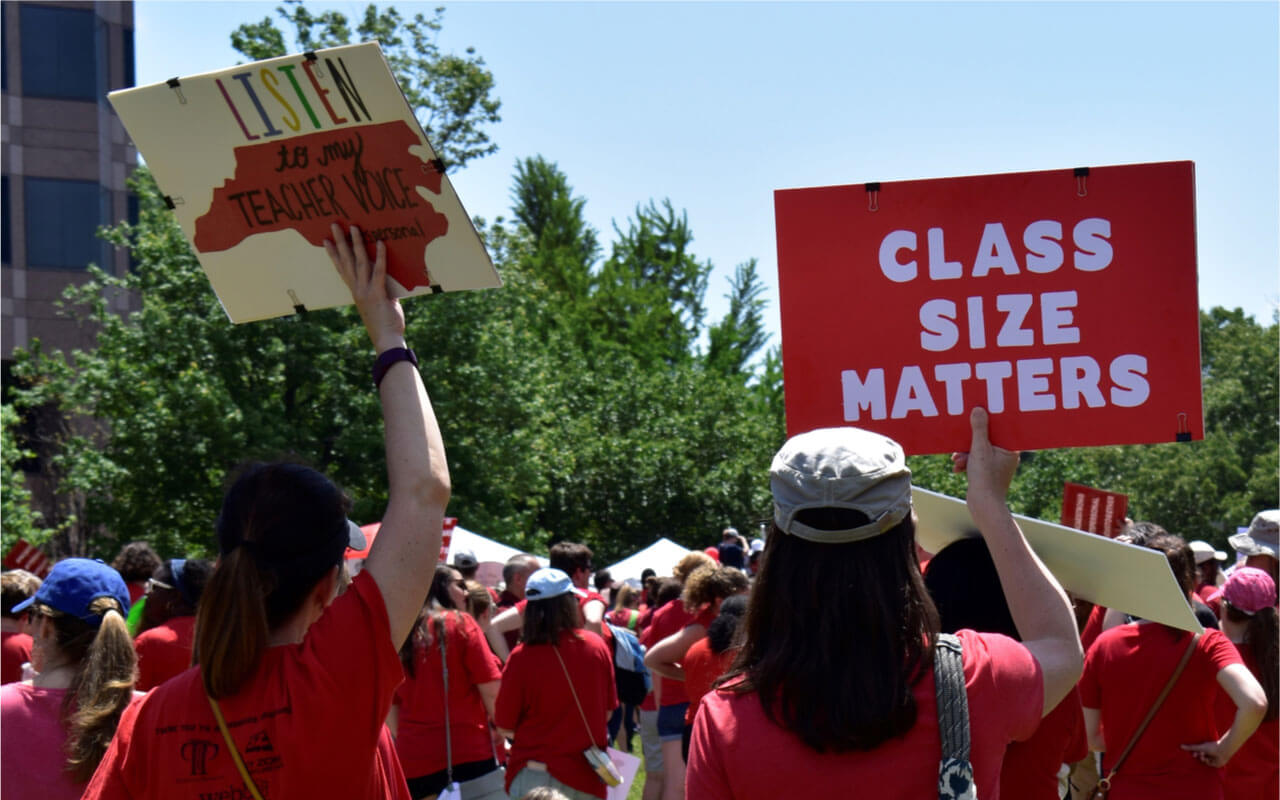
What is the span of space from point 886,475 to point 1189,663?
3.61 m

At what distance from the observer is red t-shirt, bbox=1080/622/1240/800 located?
513 cm

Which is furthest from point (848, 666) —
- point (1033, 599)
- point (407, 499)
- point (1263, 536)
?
point (1263, 536)

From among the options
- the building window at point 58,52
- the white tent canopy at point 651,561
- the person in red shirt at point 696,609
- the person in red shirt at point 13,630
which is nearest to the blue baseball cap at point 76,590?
the person in red shirt at point 13,630

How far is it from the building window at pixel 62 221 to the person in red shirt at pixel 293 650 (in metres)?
32.4

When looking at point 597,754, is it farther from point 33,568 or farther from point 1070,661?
point 33,568

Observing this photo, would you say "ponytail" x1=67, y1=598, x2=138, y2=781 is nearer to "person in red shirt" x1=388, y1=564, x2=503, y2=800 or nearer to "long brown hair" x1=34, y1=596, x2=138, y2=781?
"long brown hair" x1=34, y1=596, x2=138, y2=781

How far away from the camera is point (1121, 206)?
3.09 metres

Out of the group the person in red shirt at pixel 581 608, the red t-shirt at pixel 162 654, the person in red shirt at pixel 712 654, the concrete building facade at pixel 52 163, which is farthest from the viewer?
the concrete building facade at pixel 52 163

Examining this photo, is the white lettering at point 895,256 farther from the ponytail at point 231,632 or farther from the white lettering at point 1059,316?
the ponytail at point 231,632

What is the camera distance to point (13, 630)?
684 centimetres

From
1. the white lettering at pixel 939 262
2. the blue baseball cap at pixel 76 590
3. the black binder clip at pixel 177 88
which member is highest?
the black binder clip at pixel 177 88

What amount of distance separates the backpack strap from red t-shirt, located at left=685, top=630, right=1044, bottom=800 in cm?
2

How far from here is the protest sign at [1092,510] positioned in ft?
26.5

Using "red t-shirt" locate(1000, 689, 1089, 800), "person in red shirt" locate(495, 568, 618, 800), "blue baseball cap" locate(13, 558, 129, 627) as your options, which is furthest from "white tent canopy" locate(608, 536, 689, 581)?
"red t-shirt" locate(1000, 689, 1089, 800)
